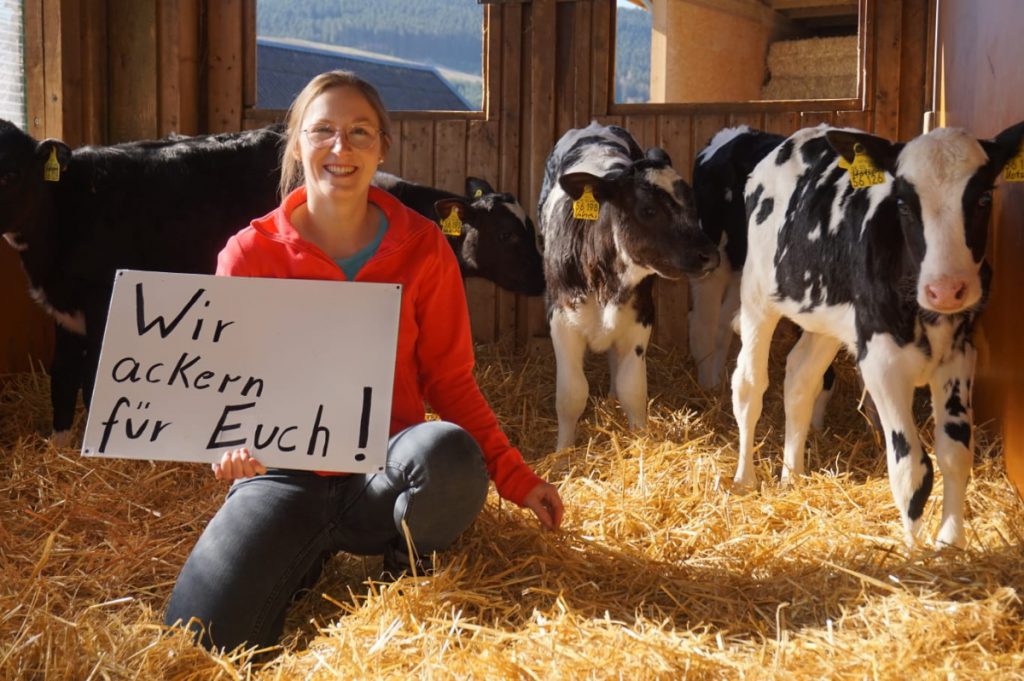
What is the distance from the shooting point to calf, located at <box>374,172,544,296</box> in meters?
6.77

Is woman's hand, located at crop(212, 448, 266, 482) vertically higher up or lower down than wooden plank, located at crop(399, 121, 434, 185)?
lower down

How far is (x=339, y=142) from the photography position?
3.17 metres

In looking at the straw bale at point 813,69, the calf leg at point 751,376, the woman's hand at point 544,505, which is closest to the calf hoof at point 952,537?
the calf leg at point 751,376

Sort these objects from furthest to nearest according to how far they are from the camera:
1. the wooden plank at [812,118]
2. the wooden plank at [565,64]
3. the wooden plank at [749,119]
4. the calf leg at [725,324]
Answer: the wooden plank at [565,64] < the wooden plank at [749,119] < the wooden plank at [812,118] < the calf leg at [725,324]

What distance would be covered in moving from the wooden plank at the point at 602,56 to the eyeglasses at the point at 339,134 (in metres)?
4.35

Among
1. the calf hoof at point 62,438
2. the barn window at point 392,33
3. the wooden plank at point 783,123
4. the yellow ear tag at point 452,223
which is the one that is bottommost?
the calf hoof at point 62,438

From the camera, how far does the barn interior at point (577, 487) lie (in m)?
2.69

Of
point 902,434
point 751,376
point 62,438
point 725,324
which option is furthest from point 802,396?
point 62,438

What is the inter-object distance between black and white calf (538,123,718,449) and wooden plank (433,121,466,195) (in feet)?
6.00

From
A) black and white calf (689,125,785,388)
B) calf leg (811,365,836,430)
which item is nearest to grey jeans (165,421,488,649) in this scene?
calf leg (811,365,836,430)

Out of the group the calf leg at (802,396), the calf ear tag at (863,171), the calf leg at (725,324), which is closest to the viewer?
the calf ear tag at (863,171)

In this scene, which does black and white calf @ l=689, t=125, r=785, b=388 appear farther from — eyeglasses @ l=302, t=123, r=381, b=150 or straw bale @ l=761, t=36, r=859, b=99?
eyeglasses @ l=302, t=123, r=381, b=150

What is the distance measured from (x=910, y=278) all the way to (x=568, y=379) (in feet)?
7.31

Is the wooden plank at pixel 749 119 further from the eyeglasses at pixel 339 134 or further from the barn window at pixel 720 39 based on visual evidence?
the eyeglasses at pixel 339 134
